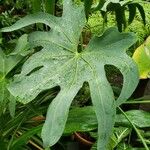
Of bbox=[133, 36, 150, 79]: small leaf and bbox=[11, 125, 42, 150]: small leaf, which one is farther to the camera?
bbox=[133, 36, 150, 79]: small leaf

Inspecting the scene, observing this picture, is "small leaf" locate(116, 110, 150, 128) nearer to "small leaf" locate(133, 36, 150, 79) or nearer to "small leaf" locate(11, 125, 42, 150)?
"small leaf" locate(133, 36, 150, 79)

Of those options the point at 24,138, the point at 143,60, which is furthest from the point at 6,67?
the point at 143,60

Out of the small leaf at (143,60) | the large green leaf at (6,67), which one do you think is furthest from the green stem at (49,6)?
the small leaf at (143,60)

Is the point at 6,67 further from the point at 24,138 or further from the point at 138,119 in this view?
the point at 138,119

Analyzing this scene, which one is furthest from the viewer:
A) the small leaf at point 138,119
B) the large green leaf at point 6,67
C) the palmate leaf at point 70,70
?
the small leaf at point 138,119

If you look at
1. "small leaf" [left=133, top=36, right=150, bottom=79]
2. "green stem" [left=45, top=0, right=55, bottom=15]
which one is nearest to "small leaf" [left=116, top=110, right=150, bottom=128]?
"small leaf" [left=133, top=36, right=150, bottom=79]

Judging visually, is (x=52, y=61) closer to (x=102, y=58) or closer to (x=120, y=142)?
(x=102, y=58)

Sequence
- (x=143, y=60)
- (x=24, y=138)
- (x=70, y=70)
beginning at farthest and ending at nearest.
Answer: (x=143, y=60), (x=24, y=138), (x=70, y=70)

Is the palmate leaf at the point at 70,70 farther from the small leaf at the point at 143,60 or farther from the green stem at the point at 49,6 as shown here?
the small leaf at the point at 143,60

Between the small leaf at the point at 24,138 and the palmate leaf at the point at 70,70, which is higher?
the palmate leaf at the point at 70,70
